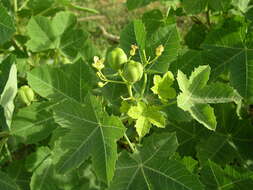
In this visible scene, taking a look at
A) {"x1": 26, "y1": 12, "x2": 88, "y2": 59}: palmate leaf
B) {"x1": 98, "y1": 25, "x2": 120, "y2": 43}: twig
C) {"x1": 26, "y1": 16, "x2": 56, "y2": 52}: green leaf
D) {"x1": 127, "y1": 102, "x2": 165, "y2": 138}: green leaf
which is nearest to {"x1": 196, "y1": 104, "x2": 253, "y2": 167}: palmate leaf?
{"x1": 127, "y1": 102, "x2": 165, "y2": 138}: green leaf

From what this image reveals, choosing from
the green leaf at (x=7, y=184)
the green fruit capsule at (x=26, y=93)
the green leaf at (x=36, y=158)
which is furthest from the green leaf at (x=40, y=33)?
the green leaf at (x=7, y=184)

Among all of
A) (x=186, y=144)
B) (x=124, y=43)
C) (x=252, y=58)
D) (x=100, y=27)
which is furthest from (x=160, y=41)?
(x=100, y=27)

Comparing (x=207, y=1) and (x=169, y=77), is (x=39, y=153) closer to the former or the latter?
(x=169, y=77)

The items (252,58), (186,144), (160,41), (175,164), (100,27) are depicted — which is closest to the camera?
(175,164)

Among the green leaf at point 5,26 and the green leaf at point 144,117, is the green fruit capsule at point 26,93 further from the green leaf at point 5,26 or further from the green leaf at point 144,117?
the green leaf at point 144,117

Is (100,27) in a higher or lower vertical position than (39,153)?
lower

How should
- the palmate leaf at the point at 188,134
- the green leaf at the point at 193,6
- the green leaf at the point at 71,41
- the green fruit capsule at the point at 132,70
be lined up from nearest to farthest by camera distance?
the green fruit capsule at the point at 132,70 < the green leaf at the point at 193,6 < the palmate leaf at the point at 188,134 < the green leaf at the point at 71,41

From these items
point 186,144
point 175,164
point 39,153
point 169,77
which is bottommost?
point 186,144
